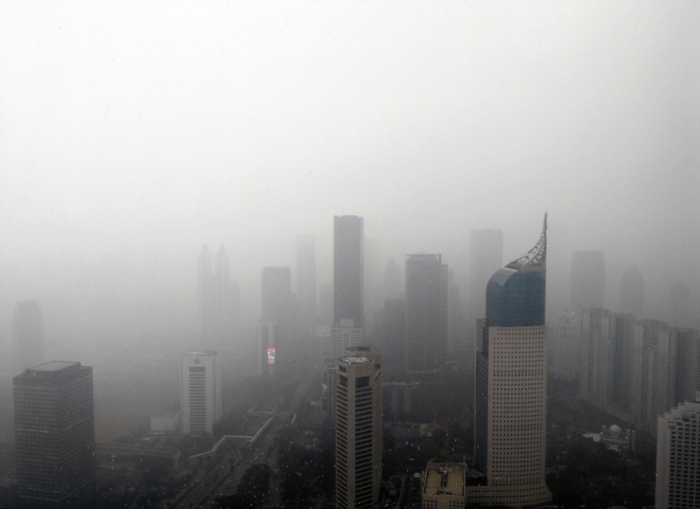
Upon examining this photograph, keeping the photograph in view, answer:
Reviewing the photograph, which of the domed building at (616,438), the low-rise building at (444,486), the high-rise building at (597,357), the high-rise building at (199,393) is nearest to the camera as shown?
the low-rise building at (444,486)

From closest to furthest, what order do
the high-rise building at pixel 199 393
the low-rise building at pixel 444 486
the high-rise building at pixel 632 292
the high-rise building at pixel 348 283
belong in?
the low-rise building at pixel 444 486 < the high-rise building at pixel 632 292 < the high-rise building at pixel 199 393 < the high-rise building at pixel 348 283

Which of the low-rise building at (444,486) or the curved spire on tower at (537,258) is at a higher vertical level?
the curved spire on tower at (537,258)

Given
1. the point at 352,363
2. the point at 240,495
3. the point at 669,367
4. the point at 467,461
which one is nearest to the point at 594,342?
the point at 669,367

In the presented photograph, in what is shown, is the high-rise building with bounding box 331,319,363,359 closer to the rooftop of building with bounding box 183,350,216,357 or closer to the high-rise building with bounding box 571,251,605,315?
the rooftop of building with bounding box 183,350,216,357

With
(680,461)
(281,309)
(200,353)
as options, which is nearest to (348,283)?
(281,309)

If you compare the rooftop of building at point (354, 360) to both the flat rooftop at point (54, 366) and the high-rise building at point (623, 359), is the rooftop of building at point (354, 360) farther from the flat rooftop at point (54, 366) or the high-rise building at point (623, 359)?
the high-rise building at point (623, 359)

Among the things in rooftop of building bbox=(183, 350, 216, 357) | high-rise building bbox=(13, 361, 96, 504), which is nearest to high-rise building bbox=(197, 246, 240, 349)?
rooftop of building bbox=(183, 350, 216, 357)

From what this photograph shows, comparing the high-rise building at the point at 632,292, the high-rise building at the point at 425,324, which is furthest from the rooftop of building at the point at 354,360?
the high-rise building at the point at 425,324
